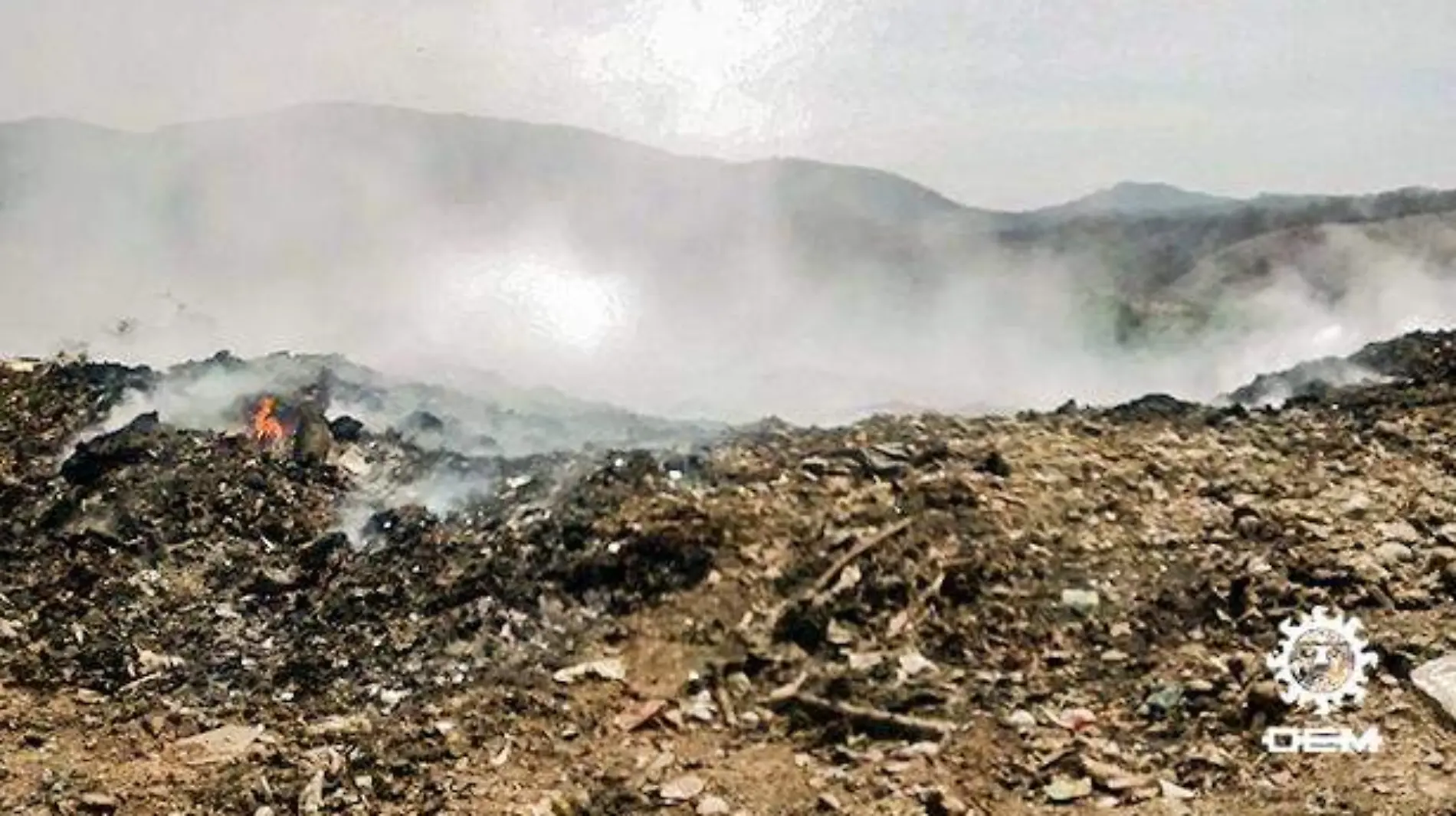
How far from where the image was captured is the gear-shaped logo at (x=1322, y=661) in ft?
24.8

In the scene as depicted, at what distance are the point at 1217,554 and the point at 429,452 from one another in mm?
7980

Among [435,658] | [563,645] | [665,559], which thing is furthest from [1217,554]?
[435,658]

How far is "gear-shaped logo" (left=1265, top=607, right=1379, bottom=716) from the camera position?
755 centimetres

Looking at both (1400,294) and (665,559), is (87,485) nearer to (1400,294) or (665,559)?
(665,559)

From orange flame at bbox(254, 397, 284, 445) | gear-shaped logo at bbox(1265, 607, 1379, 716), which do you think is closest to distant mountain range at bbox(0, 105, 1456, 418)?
orange flame at bbox(254, 397, 284, 445)

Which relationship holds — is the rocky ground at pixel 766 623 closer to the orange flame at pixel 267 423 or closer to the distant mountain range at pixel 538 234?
the orange flame at pixel 267 423

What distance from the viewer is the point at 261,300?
41.6 metres

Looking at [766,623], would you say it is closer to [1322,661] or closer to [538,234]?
→ [1322,661]

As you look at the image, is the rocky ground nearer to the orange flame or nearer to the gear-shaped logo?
the gear-shaped logo

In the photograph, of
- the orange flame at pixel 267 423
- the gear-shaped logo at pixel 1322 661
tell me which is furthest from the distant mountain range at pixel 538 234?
the gear-shaped logo at pixel 1322 661

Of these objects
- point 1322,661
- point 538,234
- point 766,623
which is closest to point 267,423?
point 766,623

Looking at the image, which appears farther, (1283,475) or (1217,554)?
(1283,475)

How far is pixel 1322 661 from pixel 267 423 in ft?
35.3

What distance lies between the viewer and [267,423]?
1468 cm
